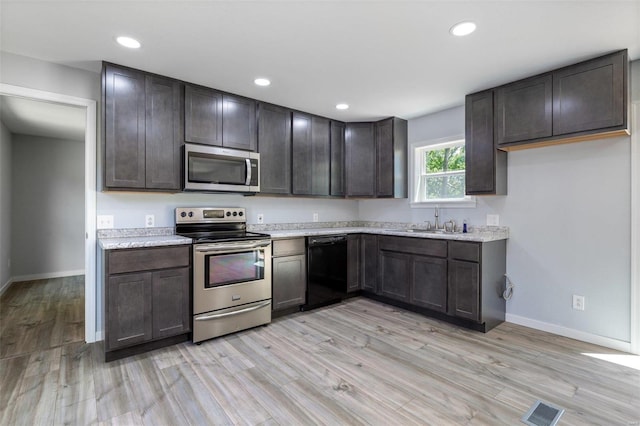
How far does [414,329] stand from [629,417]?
5.29ft

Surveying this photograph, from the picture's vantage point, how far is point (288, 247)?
3.56 meters

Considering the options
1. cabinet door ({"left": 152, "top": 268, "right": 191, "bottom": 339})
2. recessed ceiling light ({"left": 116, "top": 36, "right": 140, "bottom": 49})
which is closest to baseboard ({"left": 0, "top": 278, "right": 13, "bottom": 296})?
cabinet door ({"left": 152, "top": 268, "right": 191, "bottom": 339})

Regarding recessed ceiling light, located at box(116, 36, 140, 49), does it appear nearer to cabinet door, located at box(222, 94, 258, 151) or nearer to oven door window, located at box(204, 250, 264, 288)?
cabinet door, located at box(222, 94, 258, 151)

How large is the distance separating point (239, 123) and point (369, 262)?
2.39 m

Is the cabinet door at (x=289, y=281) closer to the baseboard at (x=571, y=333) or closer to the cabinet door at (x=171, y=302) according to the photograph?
the cabinet door at (x=171, y=302)

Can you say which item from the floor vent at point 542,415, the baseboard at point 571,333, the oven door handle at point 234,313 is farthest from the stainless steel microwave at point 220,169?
the baseboard at point 571,333

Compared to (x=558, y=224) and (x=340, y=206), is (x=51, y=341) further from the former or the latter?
(x=558, y=224)

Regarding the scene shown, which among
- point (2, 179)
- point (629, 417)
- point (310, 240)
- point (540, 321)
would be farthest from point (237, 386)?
point (2, 179)

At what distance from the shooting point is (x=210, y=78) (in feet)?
9.98

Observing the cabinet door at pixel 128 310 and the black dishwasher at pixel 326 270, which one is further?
the black dishwasher at pixel 326 270

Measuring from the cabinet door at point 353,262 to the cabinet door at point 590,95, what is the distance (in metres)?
2.43

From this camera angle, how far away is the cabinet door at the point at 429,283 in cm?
338

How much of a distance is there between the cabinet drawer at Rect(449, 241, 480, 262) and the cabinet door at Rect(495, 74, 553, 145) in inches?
43.5

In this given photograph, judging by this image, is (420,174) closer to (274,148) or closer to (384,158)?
(384,158)
